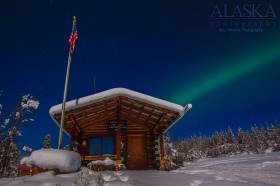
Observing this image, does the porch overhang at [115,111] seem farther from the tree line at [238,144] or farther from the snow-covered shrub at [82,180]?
the tree line at [238,144]

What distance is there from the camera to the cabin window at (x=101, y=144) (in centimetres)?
1720

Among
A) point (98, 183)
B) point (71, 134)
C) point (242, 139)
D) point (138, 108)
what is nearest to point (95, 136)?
point (71, 134)

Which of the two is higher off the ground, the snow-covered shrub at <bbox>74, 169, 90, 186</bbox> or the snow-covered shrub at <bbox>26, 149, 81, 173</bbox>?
the snow-covered shrub at <bbox>26, 149, 81, 173</bbox>

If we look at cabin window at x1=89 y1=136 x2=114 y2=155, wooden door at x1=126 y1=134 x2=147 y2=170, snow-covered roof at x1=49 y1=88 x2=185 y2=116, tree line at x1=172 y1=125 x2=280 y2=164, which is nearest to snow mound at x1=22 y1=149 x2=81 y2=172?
snow-covered roof at x1=49 y1=88 x2=185 y2=116

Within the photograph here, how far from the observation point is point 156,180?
23.2 feet

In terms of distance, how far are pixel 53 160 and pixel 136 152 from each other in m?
10.5

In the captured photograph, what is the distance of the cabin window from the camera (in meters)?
17.2

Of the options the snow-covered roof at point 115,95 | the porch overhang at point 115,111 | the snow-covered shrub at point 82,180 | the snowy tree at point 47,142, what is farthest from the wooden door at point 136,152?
the snowy tree at point 47,142

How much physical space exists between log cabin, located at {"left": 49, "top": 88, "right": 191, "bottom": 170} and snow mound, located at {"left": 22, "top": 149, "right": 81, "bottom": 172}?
514 cm

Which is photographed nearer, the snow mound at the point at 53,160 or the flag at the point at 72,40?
the snow mound at the point at 53,160

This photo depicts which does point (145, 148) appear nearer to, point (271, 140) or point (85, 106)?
point (85, 106)

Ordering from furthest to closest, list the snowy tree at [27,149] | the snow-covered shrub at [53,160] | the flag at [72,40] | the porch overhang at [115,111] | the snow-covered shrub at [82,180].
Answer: the snowy tree at [27,149]
the porch overhang at [115,111]
the flag at [72,40]
the snow-covered shrub at [53,160]
the snow-covered shrub at [82,180]

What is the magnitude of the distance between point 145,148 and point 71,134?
16.2 feet

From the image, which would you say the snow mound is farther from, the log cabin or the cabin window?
the cabin window
